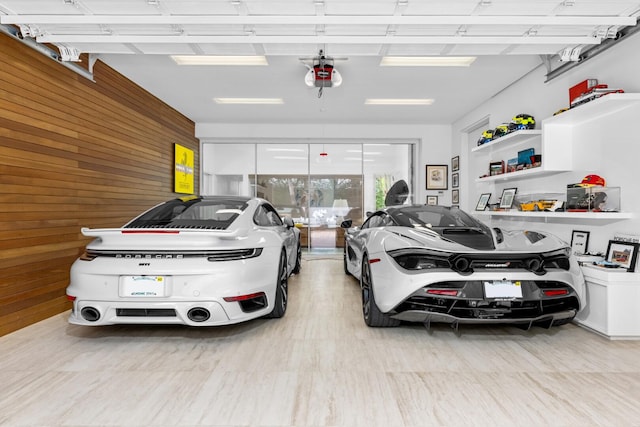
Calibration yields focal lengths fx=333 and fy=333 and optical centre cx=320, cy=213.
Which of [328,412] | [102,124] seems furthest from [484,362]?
[102,124]

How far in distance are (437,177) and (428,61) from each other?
137 inches

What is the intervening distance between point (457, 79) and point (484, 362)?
12.8 ft

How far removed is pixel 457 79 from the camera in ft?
15.2

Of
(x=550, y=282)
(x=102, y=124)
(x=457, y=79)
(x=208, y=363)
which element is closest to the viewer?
(x=208, y=363)

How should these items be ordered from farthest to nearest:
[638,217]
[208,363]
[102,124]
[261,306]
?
[102,124], [638,217], [261,306], [208,363]

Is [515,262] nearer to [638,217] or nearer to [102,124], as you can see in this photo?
[638,217]

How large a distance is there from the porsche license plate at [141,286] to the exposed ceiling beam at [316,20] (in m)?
1.94

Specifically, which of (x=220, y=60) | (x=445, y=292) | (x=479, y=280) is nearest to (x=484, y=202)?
(x=479, y=280)

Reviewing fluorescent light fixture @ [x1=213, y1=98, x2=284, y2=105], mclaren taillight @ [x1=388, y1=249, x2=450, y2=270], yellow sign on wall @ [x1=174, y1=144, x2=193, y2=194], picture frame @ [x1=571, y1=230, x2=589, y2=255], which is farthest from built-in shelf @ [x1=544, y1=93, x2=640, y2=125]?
yellow sign on wall @ [x1=174, y1=144, x2=193, y2=194]

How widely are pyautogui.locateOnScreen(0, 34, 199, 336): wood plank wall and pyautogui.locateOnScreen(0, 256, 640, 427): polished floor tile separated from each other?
1.43 ft

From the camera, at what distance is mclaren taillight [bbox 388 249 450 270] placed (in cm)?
220

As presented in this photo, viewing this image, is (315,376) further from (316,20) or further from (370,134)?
(370,134)

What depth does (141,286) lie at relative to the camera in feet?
6.96

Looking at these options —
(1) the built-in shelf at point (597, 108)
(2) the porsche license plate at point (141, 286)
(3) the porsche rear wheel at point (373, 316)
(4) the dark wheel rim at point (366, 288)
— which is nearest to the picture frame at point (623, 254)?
(1) the built-in shelf at point (597, 108)
